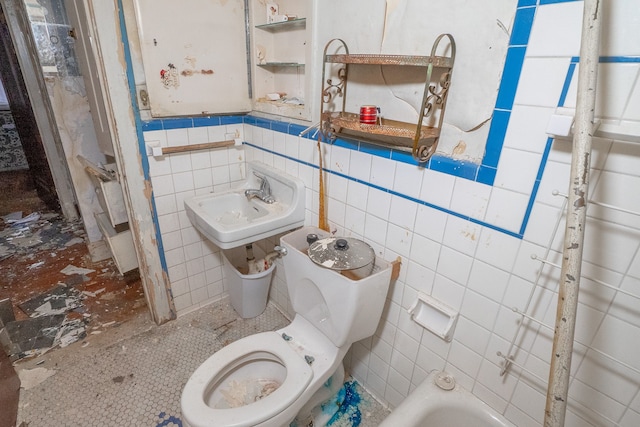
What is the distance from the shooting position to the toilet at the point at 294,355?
1.00 m

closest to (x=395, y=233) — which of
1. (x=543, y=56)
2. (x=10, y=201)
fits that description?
(x=543, y=56)

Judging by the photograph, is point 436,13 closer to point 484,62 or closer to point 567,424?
point 484,62

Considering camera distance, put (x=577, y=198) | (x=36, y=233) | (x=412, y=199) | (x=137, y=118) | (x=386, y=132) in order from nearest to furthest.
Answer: (x=577, y=198) → (x=386, y=132) → (x=412, y=199) → (x=137, y=118) → (x=36, y=233)

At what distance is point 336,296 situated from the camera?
42.9 inches

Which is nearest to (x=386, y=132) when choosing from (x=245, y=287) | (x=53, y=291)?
(x=245, y=287)

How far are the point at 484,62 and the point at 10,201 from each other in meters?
4.54

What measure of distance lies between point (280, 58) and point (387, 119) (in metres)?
0.79

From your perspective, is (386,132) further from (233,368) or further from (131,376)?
(131,376)

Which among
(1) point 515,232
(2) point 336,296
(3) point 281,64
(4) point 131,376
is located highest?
(3) point 281,64

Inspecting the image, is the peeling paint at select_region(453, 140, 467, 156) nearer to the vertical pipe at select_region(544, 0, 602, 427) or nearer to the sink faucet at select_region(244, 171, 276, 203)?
the vertical pipe at select_region(544, 0, 602, 427)

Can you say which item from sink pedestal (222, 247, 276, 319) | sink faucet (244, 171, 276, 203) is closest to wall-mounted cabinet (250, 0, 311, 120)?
sink faucet (244, 171, 276, 203)

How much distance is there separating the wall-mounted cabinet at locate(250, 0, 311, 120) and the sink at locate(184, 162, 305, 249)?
1.12ft

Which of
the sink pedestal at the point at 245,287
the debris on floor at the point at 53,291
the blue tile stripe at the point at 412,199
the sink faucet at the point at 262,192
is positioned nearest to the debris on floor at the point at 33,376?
the debris on floor at the point at 53,291

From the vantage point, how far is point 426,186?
40.3 inches
